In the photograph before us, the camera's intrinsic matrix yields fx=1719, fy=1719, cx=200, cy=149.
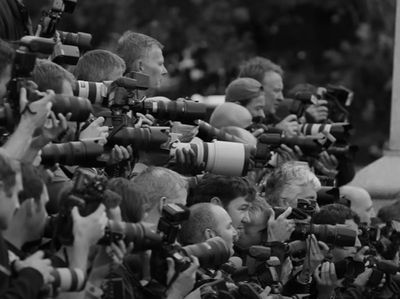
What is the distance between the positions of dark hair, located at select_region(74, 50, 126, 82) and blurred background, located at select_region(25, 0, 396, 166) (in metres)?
12.7

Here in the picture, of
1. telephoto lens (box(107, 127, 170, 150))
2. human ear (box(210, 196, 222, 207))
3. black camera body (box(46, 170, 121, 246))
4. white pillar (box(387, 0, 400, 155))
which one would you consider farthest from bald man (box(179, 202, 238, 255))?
white pillar (box(387, 0, 400, 155))

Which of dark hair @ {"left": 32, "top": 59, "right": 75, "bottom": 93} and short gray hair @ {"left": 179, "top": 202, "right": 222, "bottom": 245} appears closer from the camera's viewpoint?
dark hair @ {"left": 32, "top": 59, "right": 75, "bottom": 93}

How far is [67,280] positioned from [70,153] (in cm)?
93

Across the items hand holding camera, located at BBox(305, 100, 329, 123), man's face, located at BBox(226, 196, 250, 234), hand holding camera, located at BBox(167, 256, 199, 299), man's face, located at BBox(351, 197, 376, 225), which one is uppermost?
hand holding camera, located at BBox(167, 256, 199, 299)

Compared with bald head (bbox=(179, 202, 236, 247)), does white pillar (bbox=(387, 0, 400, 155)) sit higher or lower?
lower

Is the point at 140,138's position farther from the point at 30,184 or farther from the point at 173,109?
the point at 30,184

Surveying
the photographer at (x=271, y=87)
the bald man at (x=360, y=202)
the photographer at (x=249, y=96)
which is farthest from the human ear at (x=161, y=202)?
the photographer at (x=271, y=87)

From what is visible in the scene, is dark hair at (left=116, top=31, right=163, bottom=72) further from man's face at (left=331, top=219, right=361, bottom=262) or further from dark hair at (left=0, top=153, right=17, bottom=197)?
dark hair at (left=0, top=153, right=17, bottom=197)

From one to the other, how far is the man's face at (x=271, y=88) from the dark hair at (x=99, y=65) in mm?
2618

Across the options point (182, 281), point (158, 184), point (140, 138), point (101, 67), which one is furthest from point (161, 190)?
point (101, 67)

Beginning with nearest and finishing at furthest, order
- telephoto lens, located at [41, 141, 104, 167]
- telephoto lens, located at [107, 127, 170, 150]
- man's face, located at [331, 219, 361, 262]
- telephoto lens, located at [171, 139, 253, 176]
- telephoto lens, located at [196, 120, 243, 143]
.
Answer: telephoto lens, located at [41, 141, 104, 167], telephoto lens, located at [107, 127, 170, 150], telephoto lens, located at [171, 139, 253, 176], telephoto lens, located at [196, 120, 243, 143], man's face, located at [331, 219, 361, 262]

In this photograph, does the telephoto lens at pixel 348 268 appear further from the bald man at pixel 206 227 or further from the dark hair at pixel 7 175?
the dark hair at pixel 7 175

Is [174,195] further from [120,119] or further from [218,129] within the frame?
[218,129]

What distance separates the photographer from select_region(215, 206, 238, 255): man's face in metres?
8.60
